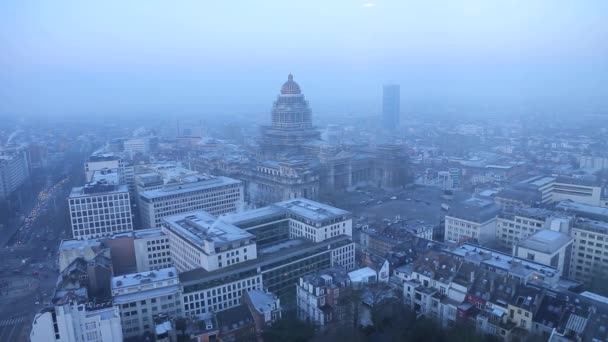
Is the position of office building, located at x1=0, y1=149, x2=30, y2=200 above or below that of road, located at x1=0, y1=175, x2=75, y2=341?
above

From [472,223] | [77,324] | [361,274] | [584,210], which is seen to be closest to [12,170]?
[77,324]

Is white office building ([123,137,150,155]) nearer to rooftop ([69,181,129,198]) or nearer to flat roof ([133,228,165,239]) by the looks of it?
rooftop ([69,181,129,198])

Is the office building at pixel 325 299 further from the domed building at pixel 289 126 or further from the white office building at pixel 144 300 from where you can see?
the domed building at pixel 289 126

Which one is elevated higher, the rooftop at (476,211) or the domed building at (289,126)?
the domed building at (289,126)

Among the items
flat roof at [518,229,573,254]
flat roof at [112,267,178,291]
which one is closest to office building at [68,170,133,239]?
flat roof at [112,267,178,291]

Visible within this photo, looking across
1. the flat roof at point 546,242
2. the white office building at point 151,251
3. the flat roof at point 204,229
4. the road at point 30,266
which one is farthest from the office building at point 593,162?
the road at point 30,266

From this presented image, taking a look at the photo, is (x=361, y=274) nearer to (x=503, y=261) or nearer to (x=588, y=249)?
(x=503, y=261)

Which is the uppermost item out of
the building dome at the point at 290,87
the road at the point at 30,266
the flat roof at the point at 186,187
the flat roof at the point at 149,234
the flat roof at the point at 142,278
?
the building dome at the point at 290,87
